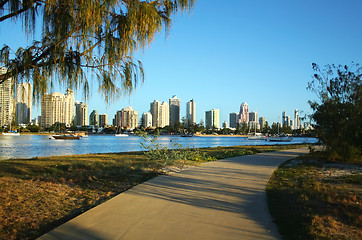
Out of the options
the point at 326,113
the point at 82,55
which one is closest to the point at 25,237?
the point at 82,55

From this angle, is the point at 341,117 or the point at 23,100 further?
the point at 341,117

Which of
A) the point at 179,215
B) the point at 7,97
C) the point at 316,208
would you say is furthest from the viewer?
the point at 316,208

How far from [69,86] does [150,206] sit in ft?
9.85

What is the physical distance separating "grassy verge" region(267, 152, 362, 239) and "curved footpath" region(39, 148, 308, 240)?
0.28 m

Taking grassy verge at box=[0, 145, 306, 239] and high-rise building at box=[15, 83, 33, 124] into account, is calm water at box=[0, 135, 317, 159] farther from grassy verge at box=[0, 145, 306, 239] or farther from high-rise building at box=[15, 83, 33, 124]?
high-rise building at box=[15, 83, 33, 124]

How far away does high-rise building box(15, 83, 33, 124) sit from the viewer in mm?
5789

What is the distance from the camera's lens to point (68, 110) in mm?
6871

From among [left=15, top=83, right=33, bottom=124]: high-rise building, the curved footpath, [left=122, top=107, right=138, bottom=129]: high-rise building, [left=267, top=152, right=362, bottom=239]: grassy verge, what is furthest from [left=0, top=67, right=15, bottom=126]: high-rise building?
[left=267, top=152, right=362, bottom=239]: grassy verge

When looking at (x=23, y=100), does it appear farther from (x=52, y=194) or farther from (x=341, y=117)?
(x=341, y=117)

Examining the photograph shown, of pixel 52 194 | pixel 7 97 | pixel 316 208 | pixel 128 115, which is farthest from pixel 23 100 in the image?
pixel 128 115

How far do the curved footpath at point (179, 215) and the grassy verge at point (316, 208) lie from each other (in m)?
0.28

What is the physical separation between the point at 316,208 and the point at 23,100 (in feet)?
20.3

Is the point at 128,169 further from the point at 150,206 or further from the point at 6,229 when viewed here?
the point at 6,229

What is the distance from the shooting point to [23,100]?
229 inches
